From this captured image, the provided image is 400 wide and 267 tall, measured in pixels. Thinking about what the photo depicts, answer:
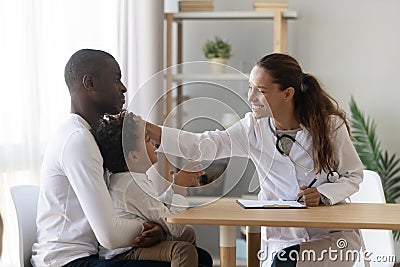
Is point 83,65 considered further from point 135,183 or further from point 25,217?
point 25,217

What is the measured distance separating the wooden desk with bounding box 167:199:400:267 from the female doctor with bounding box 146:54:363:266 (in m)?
0.11

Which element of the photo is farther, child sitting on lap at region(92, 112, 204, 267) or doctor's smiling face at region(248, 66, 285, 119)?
doctor's smiling face at region(248, 66, 285, 119)

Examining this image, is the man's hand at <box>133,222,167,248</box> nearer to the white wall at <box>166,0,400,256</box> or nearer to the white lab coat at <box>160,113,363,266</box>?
the white lab coat at <box>160,113,363,266</box>

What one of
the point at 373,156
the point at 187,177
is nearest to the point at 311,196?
the point at 187,177

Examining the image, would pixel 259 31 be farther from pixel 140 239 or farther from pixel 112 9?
pixel 140 239

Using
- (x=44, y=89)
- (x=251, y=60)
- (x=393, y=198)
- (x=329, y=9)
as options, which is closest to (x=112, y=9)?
(x=44, y=89)

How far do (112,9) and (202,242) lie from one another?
1483 mm

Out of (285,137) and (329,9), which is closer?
(285,137)

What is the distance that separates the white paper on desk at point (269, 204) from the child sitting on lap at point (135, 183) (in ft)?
0.76

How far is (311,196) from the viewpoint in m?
2.18

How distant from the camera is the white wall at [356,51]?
4.19 meters

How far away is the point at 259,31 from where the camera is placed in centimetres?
428

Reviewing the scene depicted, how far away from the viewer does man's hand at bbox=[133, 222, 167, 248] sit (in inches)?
76.6

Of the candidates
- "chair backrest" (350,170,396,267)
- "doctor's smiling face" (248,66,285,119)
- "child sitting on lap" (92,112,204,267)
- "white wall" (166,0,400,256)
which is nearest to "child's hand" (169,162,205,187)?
"child sitting on lap" (92,112,204,267)
